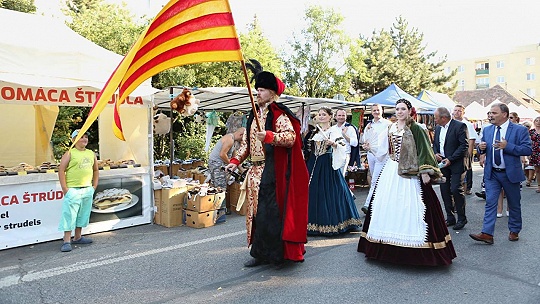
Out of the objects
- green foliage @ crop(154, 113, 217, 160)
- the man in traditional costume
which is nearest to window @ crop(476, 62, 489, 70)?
green foliage @ crop(154, 113, 217, 160)

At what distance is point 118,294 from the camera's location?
403cm

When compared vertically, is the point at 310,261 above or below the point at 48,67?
below

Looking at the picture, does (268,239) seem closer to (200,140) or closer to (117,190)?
(117,190)

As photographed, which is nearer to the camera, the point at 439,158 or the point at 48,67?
the point at 48,67

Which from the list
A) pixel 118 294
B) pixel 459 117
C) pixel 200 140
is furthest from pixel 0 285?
pixel 200 140

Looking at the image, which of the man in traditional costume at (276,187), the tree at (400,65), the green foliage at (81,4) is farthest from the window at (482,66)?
the man in traditional costume at (276,187)

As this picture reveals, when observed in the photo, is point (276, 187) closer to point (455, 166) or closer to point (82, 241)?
point (82, 241)

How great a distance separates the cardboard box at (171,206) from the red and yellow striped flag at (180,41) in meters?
3.47

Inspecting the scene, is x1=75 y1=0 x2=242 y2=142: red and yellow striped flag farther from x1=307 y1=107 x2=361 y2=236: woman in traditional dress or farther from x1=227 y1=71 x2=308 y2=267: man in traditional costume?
x1=307 y1=107 x2=361 y2=236: woman in traditional dress

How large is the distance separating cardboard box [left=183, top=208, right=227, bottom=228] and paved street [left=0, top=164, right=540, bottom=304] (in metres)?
0.75

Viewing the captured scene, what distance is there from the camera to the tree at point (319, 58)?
3419 centimetres

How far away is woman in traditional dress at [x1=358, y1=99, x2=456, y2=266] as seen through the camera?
179 inches

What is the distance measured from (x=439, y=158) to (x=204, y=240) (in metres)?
4.07

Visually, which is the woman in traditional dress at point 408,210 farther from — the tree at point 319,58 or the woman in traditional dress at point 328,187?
the tree at point 319,58
